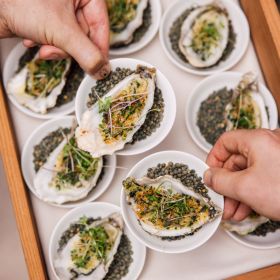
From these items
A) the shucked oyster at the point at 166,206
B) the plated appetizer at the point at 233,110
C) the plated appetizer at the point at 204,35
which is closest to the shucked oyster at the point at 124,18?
the plated appetizer at the point at 204,35

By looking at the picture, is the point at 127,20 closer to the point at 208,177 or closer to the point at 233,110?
the point at 233,110

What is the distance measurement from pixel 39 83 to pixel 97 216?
462 mm

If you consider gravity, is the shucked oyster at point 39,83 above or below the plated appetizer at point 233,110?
above

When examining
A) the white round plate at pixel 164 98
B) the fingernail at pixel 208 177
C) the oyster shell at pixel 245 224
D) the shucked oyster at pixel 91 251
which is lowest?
the oyster shell at pixel 245 224

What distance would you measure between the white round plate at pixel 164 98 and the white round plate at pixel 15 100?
0.15 metres

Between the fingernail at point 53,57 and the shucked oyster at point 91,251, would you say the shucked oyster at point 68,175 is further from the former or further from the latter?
the fingernail at point 53,57

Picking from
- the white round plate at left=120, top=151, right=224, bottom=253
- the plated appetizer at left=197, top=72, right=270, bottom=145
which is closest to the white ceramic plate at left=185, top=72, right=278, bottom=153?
the plated appetizer at left=197, top=72, right=270, bottom=145

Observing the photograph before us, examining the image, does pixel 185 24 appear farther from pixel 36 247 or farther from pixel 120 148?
pixel 36 247

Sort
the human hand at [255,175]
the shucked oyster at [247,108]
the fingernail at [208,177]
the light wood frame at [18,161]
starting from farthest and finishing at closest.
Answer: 1. the shucked oyster at [247,108]
2. the light wood frame at [18,161]
3. the fingernail at [208,177]
4. the human hand at [255,175]

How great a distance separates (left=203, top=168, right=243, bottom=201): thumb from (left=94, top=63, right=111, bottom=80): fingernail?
397mm

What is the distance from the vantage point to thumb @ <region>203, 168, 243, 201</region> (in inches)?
38.6

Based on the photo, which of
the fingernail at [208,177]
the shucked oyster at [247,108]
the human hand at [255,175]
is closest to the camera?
the human hand at [255,175]

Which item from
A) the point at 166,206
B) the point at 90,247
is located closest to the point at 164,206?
the point at 166,206

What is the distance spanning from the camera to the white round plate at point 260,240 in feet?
4.07
